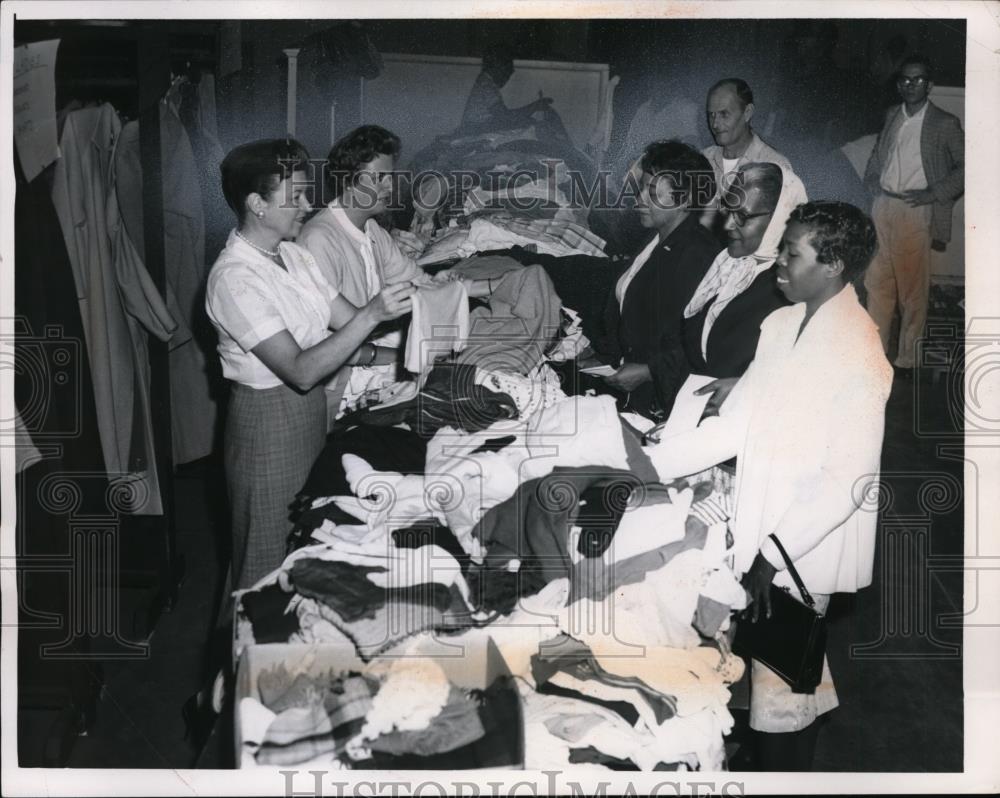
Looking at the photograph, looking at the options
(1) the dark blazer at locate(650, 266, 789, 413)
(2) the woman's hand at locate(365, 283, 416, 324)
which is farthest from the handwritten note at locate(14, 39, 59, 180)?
(1) the dark blazer at locate(650, 266, 789, 413)

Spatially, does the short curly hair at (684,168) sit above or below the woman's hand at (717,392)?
above

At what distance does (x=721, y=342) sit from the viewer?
235 cm

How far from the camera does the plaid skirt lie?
238 centimetres

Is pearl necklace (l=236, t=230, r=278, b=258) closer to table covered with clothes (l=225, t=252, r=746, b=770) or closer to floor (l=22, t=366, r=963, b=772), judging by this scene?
table covered with clothes (l=225, t=252, r=746, b=770)

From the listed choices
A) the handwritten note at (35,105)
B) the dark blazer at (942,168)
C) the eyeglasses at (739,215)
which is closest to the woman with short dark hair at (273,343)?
the handwritten note at (35,105)

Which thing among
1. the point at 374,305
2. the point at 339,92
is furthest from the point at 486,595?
the point at 339,92

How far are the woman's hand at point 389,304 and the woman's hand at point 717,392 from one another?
67cm

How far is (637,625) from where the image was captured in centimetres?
217

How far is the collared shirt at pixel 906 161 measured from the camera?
2.29m

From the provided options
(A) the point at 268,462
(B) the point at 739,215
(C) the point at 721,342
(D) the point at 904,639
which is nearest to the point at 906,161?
(B) the point at 739,215

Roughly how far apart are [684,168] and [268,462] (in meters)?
1.09

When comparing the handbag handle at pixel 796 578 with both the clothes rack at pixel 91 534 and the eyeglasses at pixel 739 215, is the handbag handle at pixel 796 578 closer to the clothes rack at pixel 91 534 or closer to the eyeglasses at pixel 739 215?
the eyeglasses at pixel 739 215

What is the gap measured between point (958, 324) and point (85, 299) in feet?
6.25

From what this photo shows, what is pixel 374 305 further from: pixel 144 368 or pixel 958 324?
pixel 958 324
